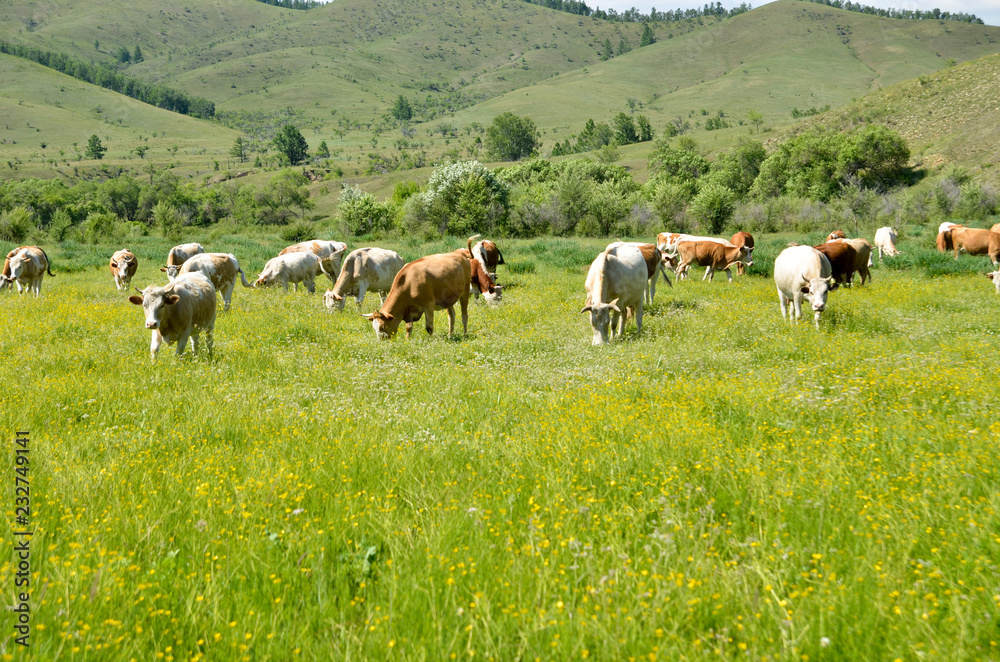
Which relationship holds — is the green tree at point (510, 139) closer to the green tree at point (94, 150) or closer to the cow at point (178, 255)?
the green tree at point (94, 150)

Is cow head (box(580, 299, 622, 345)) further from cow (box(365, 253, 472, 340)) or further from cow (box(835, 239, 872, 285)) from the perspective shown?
cow (box(835, 239, 872, 285))

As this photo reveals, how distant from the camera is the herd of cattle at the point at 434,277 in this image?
34.9 ft

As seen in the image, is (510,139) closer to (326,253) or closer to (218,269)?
(326,253)

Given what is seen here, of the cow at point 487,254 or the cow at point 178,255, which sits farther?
the cow at point 178,255

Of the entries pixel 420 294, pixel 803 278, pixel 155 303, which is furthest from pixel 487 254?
pixel 155 303

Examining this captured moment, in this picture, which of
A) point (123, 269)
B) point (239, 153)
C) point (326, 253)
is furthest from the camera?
point (239, 153)

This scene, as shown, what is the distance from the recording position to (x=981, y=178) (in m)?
54.2

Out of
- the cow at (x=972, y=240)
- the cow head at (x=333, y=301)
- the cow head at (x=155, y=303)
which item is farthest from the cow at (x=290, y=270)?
the cow at (x=972, y=240)

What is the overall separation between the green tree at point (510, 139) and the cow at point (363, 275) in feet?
461

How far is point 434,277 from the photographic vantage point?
510 inches

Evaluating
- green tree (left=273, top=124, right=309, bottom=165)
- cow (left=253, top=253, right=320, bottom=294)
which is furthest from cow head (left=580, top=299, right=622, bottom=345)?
green tree (left=273, top=124, right=309, bottom=165)

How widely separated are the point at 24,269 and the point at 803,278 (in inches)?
947

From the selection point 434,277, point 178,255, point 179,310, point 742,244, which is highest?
point 178,255

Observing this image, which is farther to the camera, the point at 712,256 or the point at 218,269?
the point at 712,256
